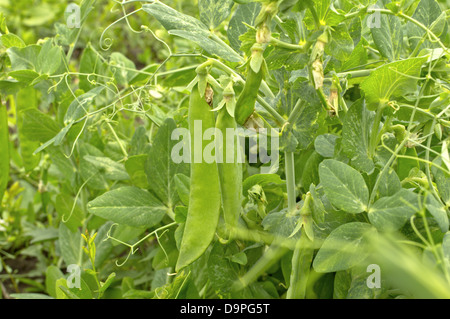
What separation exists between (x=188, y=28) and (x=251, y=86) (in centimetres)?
16

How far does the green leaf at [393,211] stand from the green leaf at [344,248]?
0.02 meters

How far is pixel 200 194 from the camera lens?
581 millimetres

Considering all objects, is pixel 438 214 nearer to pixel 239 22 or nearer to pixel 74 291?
pixel 239 22

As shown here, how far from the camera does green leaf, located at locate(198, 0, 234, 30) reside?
2.23 feet

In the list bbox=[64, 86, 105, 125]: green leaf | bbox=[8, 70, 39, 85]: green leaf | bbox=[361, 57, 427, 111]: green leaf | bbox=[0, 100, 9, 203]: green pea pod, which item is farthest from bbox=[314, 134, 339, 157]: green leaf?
bbox=[0, 100, 9, 203]: green pea pod

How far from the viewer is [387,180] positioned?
0.58 meters

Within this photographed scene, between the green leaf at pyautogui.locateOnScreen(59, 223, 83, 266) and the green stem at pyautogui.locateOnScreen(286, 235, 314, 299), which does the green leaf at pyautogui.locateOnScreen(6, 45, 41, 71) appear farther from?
the green stem at pyautogui.locateOnScreen(286, 235, 314, 299)

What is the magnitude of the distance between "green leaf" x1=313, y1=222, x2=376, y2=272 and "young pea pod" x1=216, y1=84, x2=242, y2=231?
0.11 meters

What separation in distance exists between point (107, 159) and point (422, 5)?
56 centimetres

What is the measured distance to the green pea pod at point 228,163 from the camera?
0.55 m

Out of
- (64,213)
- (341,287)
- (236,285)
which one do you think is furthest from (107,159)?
(341,287)

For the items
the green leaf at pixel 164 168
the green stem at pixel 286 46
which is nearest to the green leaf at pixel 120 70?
the green leaf at pixel 164 168

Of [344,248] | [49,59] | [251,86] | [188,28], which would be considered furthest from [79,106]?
[344,248]
